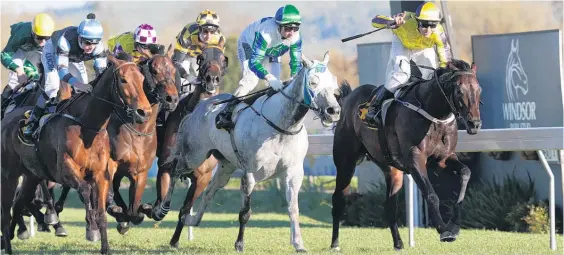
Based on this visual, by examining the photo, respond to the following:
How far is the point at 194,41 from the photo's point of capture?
13023 mm

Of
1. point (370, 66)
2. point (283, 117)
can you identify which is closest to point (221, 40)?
point (283, 117)

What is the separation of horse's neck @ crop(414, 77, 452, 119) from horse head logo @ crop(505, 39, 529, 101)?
4.72m

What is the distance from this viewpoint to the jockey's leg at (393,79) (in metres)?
11.2

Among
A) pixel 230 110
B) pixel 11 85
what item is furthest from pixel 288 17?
pixel 11 85

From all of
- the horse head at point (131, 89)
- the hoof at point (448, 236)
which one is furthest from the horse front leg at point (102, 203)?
the hoof at point (448, 236)

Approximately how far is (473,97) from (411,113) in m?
0.75

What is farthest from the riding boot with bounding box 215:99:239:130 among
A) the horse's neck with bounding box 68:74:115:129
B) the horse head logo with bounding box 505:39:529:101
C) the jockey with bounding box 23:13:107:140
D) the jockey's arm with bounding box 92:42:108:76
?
the horse head logo with bounding box 505:39:529:101

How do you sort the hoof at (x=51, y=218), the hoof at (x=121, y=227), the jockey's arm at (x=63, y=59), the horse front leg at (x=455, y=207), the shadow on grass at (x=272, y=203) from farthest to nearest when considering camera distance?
1. the shadow on grass at (x=272, y=203)
2. the hoof at (x=51, y=218)
3. the hoof at (x=121, y=227)
4. the jockey's arm at (x=63, y=59)
5. the horse front leg at (x=455, y=207)

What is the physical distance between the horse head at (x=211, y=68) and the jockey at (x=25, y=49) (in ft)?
6.65

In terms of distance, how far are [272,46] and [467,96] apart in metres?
1.94

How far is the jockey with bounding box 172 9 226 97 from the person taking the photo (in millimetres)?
12508

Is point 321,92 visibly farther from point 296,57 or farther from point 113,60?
point 113,60

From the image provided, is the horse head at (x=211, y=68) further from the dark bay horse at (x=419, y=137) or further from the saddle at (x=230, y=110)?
the dark bay horse at (x=419, y=137)

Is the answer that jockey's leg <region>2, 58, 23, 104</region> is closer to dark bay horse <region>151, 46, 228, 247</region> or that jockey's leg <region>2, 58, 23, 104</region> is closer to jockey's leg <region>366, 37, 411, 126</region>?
dark bay horse <region>151, 46, 228, 247</region>
